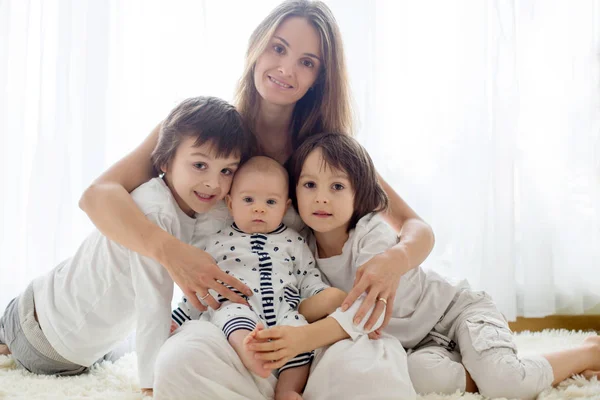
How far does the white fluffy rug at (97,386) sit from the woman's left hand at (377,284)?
220 mm

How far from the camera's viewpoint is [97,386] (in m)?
1.56

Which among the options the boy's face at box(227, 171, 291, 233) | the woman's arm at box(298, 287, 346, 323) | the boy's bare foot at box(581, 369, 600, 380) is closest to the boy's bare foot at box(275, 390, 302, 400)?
the woman's arm at box(298, 287, 346, 323)

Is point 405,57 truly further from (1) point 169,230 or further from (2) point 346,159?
(1) point 169,230

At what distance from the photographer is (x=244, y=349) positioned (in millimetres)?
1281

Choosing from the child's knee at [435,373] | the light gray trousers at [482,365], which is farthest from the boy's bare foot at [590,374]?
the child's knee at [435,373]

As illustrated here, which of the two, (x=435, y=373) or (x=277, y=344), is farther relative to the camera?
(x=435, y=373)

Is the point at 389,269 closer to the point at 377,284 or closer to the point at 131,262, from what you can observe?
the point at 377,284

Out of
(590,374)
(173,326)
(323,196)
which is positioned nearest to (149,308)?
(173,326)

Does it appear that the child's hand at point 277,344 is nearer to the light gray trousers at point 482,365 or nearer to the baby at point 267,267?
the baby at point 267,267

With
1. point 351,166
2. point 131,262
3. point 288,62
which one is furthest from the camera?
point 288,62

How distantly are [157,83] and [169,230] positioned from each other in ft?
2.56

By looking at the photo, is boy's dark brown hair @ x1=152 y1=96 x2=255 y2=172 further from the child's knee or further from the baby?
the child's knee

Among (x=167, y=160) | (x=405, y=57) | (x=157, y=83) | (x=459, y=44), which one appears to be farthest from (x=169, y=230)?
(x=459, y=44)

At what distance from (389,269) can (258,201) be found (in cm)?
36
